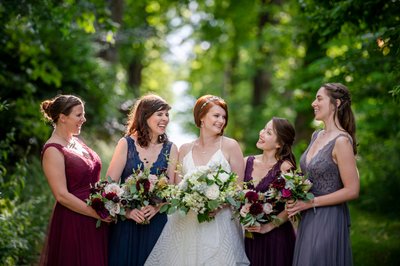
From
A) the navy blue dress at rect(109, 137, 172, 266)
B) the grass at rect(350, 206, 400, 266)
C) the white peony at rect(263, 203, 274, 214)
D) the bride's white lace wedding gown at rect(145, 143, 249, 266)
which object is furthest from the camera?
the grass at rect(350, 206, 400, 266)

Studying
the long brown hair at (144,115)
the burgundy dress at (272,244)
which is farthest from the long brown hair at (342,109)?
the long brown hair at (144,115)

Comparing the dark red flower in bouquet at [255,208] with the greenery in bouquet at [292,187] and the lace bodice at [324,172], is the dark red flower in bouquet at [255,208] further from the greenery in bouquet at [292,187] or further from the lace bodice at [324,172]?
the lace bodice at [324,172]

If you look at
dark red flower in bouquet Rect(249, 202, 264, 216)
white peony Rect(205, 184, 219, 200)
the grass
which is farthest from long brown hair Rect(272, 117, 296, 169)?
the grass

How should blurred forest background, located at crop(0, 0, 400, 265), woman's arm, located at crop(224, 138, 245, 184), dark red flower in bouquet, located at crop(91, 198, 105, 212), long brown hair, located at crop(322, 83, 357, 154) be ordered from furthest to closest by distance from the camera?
blurred forest background, located at crop(0, 0, 400, 265) < woman's arm, located at crop(224, 138, 245, 184) < dark red flower in bouquet, located at crop(91, 198, 105, 212) < long brown hair, located at crop(322, 83, 357, 154)

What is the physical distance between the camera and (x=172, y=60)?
29.4 meters

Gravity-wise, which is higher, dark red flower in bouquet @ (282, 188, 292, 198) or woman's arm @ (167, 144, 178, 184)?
woman's arm @ (167, 144, 178, 184)

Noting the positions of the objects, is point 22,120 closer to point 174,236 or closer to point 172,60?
point 174,236

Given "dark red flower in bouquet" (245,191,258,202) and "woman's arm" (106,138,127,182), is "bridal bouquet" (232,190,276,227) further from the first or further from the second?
"woman's arm" (106,138,127,182)

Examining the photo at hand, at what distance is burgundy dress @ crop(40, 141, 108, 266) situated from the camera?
19.7 ft

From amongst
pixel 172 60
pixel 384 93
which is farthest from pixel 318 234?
pixel 172 60

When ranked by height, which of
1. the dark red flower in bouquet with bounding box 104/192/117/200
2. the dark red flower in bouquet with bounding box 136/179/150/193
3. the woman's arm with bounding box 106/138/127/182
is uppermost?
the woman's arm with bounding box 106/138/127/182

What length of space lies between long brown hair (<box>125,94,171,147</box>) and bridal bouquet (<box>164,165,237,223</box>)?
805 mm

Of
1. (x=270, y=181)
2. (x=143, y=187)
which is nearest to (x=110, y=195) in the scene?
(x=143, y=187)

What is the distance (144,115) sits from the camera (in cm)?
648
